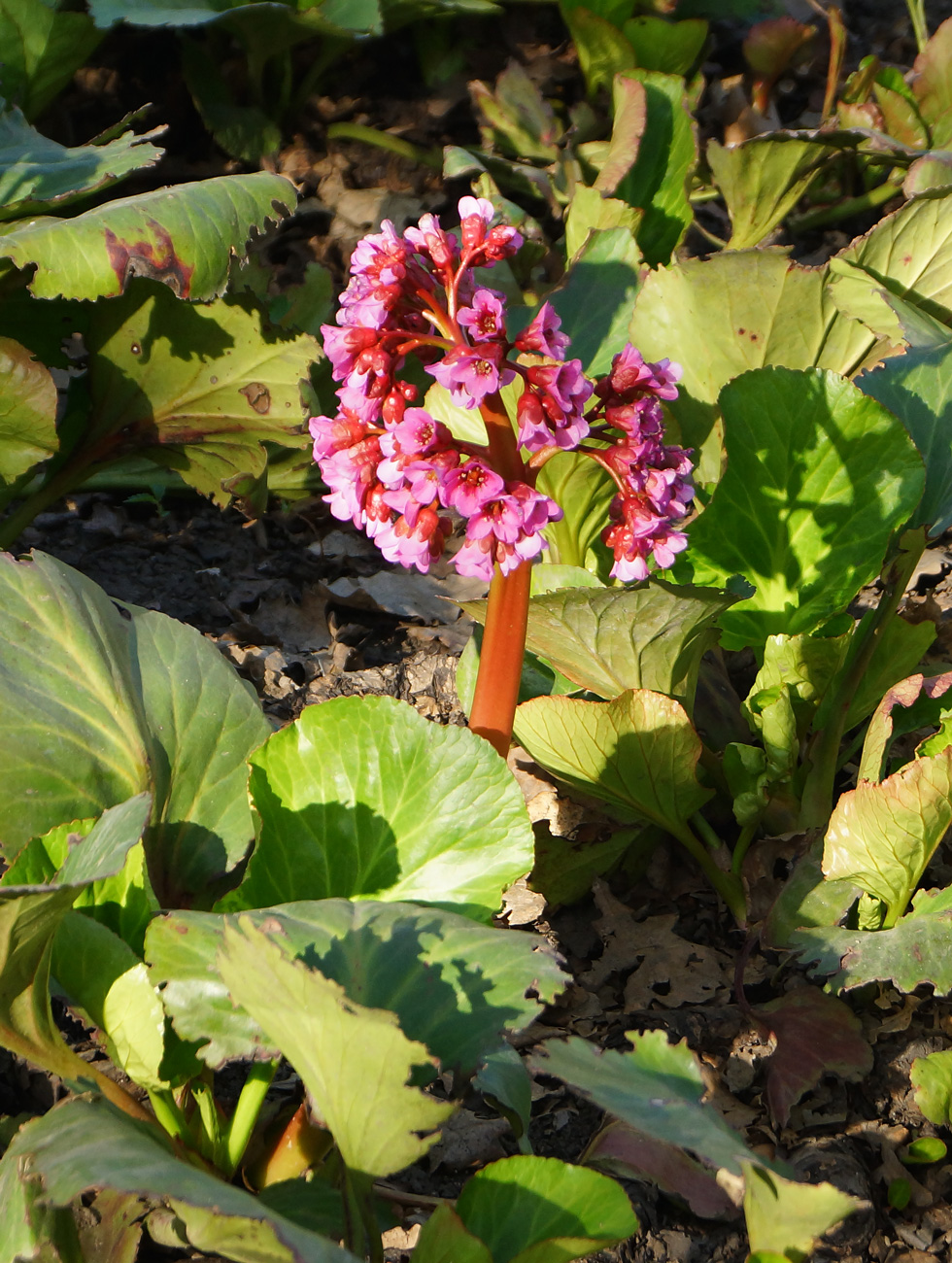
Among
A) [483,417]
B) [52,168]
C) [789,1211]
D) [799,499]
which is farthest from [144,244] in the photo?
[789,1211]

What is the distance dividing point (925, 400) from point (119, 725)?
1.43m

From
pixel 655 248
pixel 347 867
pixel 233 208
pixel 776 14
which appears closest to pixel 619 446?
pixel 347 867

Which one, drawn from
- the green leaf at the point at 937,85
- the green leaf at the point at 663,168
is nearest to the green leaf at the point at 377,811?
the green leaf at the point at 663,168

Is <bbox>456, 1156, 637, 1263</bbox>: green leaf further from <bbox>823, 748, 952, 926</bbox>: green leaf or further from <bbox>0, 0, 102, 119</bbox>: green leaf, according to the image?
<bbox>0, 0, 102, 119</bbox>: green leaf

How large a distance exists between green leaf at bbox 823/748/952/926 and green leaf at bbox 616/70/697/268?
1758mm

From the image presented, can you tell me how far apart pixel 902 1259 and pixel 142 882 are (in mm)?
1043

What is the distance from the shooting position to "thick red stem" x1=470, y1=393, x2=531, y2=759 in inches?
56.1

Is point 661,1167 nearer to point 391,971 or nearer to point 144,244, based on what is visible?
point 391,971

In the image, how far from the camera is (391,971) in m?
1.17

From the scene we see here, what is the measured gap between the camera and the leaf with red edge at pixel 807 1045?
1.55m

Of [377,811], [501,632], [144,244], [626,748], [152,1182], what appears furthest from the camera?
[144,244]

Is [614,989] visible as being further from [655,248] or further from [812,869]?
[655,248]

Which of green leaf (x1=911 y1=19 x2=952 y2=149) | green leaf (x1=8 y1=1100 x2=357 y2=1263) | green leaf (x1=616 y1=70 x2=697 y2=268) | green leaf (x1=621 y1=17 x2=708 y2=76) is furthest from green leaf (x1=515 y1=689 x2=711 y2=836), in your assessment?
green leaf (x1=621 y1=17 x2=708 y2=76)

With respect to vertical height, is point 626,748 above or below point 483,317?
below
